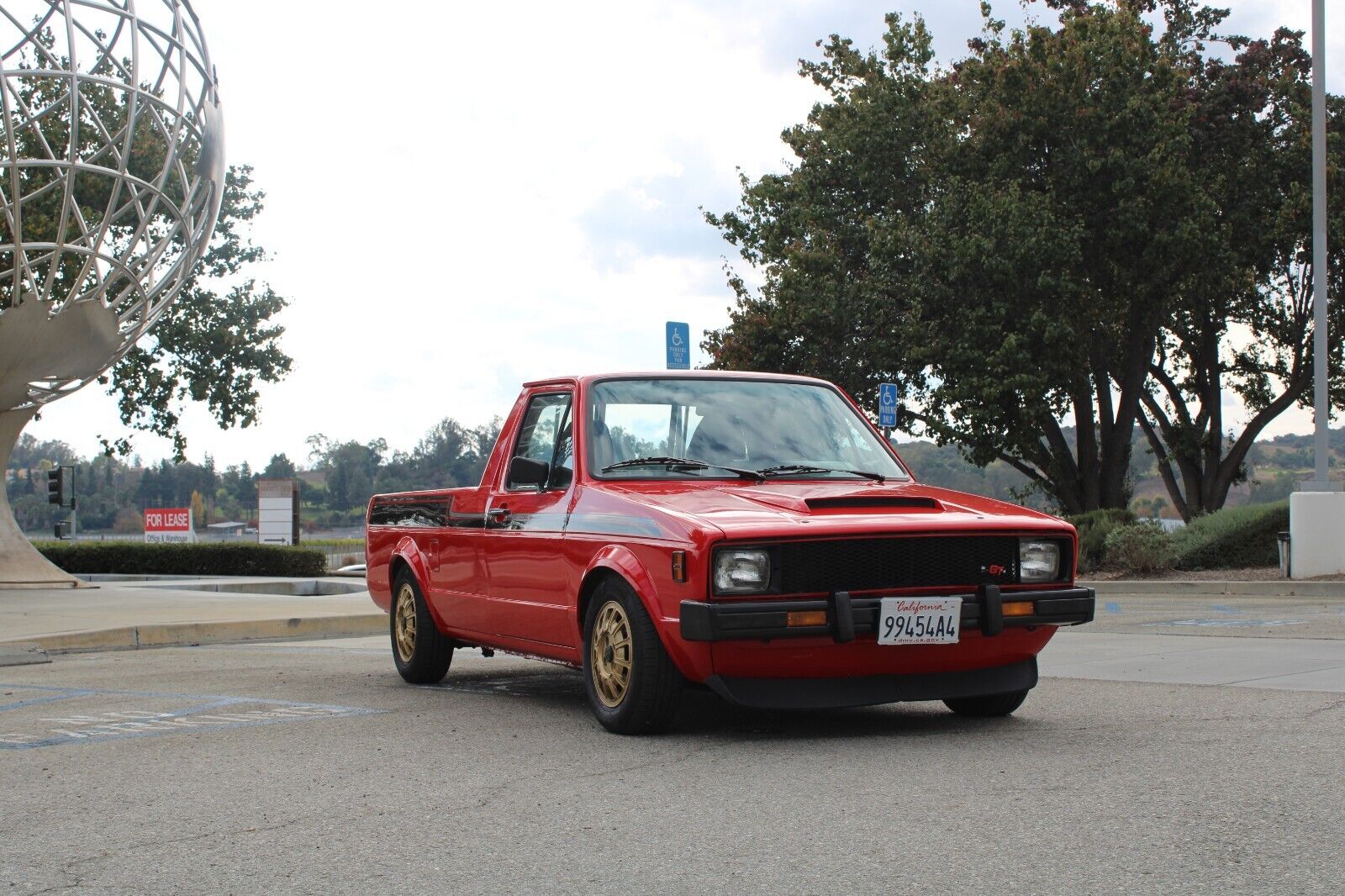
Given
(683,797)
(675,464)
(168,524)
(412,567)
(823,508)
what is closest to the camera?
(683,797)

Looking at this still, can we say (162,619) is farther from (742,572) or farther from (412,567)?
(742,572)

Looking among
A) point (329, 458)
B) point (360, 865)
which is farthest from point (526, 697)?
point (329, 458)

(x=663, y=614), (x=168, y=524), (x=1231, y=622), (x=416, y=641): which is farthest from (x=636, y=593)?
(x=168, y=524)

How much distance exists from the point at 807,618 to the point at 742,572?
33cm

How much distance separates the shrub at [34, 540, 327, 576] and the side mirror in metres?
24.3

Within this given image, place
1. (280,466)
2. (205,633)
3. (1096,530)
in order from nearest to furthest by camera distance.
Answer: (205,633), (1096,530), (280,466)

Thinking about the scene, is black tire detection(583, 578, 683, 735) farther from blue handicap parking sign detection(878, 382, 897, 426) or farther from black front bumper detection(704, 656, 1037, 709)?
blue handicap parking sign detection(878, 382, 897, 426)

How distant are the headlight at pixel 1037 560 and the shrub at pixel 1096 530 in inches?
656

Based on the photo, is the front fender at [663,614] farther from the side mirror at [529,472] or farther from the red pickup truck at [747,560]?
the side mirror at [529,472]

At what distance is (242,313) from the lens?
39.8m

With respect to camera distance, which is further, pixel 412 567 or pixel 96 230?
pixel 96 230

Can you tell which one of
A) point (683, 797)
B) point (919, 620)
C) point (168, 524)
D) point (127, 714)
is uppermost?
point (919, 620)

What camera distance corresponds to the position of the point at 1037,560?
6809 millimetres

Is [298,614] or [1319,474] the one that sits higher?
[1319,474]
